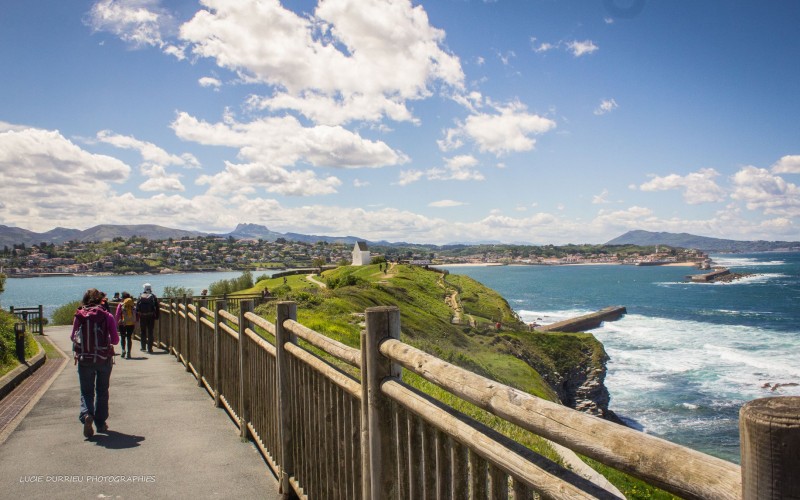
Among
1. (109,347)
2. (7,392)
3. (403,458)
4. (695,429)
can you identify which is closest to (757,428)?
(403,458)

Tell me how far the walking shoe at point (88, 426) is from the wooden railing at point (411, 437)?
94.7 inches

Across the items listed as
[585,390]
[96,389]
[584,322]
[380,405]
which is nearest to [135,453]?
[96,389]

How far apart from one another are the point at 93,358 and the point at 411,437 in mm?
6275

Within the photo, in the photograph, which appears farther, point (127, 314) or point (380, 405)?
point (127, 314)

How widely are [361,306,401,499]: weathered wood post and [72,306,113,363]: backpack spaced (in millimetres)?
5802

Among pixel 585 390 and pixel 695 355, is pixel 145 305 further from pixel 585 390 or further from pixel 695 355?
pixel 695 355

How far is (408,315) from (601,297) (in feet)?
313

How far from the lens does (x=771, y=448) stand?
3.78 feet

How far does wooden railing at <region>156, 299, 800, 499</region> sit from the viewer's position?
1.42 m

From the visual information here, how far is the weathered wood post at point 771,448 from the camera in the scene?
1.12 m

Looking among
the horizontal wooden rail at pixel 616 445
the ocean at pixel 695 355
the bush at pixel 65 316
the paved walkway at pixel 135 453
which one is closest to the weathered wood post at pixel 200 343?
the paved walkway at pixel 135 453

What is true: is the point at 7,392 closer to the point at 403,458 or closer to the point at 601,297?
the point at 403,458

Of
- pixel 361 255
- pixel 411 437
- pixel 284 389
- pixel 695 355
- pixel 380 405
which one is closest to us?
pixel 411 437

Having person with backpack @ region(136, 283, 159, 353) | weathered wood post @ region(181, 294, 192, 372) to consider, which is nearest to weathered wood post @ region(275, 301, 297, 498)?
weathered wood post @ region(181, 294, 192, 372)
